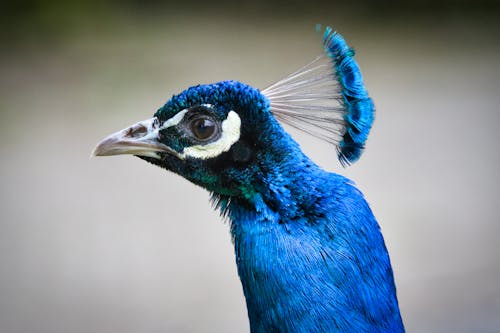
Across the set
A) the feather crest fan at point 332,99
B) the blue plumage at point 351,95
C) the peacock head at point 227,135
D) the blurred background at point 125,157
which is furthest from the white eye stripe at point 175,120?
the blurred background at point 125,157

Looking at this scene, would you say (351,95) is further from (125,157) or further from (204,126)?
(125,157)

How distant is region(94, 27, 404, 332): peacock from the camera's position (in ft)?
3.68

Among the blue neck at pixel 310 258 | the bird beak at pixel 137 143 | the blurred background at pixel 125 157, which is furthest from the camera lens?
the blurred background at pixel 125 157

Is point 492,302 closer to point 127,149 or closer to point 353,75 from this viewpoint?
point 353,75

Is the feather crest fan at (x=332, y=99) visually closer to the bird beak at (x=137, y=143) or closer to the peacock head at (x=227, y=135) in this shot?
the peacock head at (x=227, y=135)

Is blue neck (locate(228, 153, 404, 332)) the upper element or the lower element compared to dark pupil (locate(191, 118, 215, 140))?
lower

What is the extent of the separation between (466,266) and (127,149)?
262cm

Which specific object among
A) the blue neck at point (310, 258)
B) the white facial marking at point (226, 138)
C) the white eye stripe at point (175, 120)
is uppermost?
the white eye stripe at point (175, 120)

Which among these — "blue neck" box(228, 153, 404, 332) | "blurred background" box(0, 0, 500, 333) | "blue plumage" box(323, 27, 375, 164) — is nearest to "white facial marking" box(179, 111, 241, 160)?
"blue neck" box(228, 153, 404, 332)

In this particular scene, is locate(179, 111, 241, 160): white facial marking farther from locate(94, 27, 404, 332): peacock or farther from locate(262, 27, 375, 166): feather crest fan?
locate(262, 27, 375, 166): feather crest fan

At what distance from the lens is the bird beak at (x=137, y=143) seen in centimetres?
122

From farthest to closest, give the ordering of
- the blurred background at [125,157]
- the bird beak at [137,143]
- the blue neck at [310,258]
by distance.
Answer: the blurred background at [125,157] → the bird beak at [137,143] → the blue neck at [310,258]

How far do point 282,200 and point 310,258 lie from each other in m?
0.13

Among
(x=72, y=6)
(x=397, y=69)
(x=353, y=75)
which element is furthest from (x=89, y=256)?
(x=353, y=75)
